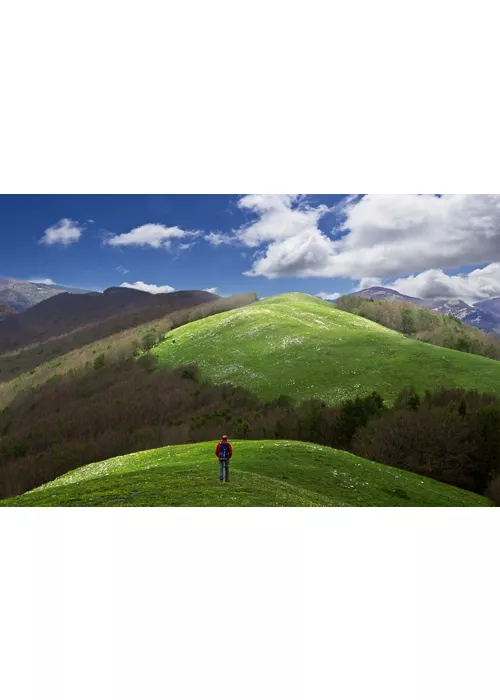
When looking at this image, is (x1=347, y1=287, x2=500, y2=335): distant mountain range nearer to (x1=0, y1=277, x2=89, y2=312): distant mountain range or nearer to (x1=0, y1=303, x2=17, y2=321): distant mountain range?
(x1=0, y1=277, x2=89, y2=312): distant mountain range

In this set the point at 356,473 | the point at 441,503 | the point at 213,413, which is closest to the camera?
the point at 441,503

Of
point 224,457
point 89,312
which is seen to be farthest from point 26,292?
point 224,457

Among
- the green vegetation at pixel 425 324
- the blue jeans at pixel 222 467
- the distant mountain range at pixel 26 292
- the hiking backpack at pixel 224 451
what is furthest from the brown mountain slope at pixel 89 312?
the blue jeans at pixel 222 467

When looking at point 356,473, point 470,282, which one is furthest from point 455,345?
point 356,473

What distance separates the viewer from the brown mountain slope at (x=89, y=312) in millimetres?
16312

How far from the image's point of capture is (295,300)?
658 inches

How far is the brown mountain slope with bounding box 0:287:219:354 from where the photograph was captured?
16.3 m

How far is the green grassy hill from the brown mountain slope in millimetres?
1231

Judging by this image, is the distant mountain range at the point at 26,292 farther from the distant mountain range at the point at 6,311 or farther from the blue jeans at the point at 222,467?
the blue jeans at the point at 222,467

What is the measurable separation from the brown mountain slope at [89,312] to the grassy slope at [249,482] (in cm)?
490

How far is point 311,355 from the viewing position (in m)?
20.4

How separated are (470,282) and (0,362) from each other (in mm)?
16818

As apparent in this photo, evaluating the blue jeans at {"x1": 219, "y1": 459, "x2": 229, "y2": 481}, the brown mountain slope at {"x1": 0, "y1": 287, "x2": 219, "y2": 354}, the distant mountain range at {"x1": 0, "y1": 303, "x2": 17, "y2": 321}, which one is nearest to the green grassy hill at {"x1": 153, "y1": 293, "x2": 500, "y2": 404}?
the brown mountain slope at {"x1": 0, "y1": 287, "x2": 219, "y2": 354}
